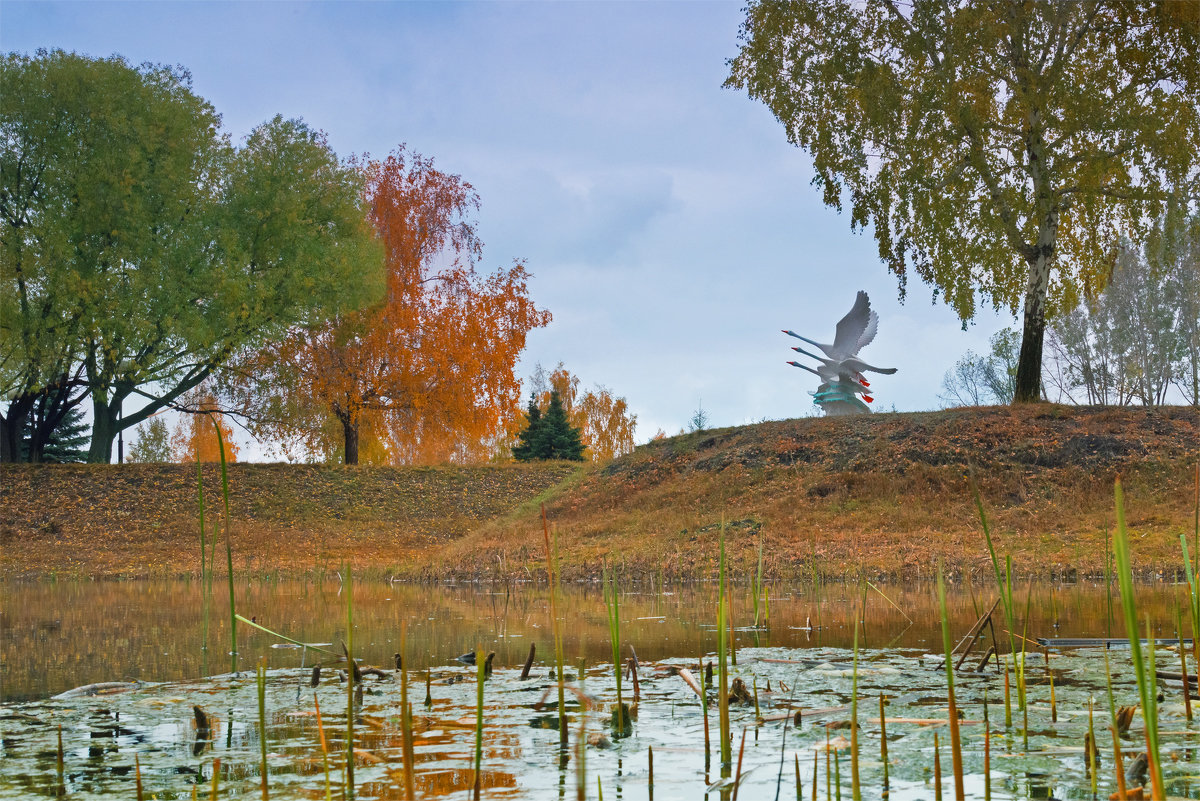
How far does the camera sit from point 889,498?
14719mm

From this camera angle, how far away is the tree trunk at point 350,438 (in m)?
28.8

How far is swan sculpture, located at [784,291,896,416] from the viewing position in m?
24.6

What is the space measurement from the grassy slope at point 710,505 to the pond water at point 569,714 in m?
3.65

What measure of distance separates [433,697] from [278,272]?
2259 cm

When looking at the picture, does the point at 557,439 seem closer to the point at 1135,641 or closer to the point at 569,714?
the point at 569,714

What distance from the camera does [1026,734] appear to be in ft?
8.32

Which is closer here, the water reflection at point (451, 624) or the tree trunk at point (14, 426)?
the water reflection at point (451, 624)

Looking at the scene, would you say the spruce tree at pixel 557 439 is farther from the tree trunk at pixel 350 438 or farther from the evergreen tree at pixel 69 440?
the evergreen tree at pixel 69 440

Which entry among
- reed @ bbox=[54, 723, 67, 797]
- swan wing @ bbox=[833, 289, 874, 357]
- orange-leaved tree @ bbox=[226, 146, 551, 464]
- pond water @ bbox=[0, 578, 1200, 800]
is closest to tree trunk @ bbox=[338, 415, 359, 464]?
orange-leaved tree @ bbox=[226, 146, 551, 464]

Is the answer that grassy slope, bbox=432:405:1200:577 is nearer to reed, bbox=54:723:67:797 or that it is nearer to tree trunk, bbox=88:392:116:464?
reed, bbox=54:723:67:797

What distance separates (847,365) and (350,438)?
14269 mm

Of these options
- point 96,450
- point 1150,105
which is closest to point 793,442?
point 1150,105

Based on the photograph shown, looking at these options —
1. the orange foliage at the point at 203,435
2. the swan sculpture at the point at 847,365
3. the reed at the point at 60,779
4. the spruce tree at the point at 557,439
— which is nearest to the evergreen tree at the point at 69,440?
the orange foliage at the point at 203,435

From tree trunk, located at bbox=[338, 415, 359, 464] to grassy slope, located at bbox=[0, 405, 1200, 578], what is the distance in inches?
142
